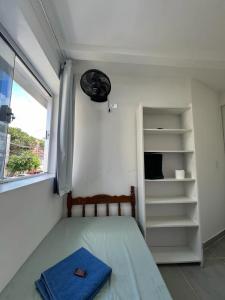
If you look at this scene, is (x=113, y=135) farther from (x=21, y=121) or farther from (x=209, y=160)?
(x=209, y=160)

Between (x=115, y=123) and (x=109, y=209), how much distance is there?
1.24m

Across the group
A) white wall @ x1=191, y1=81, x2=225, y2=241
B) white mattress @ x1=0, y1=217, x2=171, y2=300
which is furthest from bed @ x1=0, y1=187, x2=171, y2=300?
white wall @ x1=191, y1=81, x2=225, y2=241

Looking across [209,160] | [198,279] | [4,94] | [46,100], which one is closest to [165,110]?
[209,160]

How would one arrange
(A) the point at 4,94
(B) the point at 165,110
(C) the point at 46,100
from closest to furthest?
(A) the point at 4,94
(C) the point at 46,100
(B) the point at 165,110

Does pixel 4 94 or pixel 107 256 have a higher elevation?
pixel 4 94

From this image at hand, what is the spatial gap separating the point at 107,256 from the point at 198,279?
47.9 inches

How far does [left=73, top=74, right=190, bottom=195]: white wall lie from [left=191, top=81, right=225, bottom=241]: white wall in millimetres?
409

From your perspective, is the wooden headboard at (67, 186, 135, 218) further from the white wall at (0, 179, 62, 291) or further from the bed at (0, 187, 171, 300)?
the white wall at (0, 179, 62, 291)

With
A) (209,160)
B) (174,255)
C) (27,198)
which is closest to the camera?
(27,198)

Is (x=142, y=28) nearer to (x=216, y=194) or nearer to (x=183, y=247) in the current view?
(x=216, y=194)

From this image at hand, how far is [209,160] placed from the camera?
2.56 metres

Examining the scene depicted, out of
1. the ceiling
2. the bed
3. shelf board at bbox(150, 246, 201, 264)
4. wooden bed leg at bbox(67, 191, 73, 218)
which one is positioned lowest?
shelf board at bbox(150, 246, 201, 264)

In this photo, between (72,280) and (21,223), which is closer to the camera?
(72,280)

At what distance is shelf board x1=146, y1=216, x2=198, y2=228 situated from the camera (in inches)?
76.2
